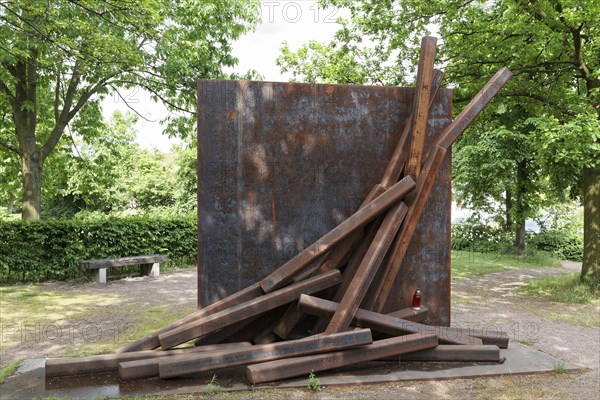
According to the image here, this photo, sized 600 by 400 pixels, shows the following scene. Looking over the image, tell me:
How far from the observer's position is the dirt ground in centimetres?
485

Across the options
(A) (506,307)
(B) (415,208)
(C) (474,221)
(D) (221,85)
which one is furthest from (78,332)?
(C) (474,221)

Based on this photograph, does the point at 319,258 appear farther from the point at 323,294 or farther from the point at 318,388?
the point at 318,388

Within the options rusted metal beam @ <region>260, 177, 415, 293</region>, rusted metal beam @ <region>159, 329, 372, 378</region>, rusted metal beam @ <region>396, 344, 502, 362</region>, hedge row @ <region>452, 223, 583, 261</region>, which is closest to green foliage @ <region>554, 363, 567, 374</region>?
rusted metal beam @ <region>396, 344, 502, 362</region>

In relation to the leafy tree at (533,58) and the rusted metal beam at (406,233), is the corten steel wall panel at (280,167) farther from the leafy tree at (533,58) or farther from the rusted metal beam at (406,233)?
the leafy tree at (533,58)

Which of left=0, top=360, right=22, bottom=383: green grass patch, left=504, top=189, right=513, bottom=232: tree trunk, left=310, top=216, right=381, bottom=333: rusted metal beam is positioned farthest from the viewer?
left=504, top=189, right=513, bottom=232: tree trunk

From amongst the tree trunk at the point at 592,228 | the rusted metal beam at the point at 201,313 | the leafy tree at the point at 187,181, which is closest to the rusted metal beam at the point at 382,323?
the rusted metal beam at the point at 201,313

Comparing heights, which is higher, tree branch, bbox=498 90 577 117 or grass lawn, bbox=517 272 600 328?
tree branch, bbox=498 90 577 117

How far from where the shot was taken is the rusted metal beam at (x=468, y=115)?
6211 mm

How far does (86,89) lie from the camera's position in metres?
15.8

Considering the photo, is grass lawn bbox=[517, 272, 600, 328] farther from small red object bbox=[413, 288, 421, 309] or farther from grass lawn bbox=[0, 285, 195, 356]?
grass lawn bbox=[0, 285, 195, 356]

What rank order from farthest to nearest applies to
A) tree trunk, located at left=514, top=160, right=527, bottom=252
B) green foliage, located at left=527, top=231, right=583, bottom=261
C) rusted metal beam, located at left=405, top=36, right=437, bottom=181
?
green foliage, located at left=527, top=231, right=583, bottom=261
tree trunk, located at left=514, top=160, right=527, bottom=252
rusted metal beam, located at left=405, top=36, right=437, bottom=181

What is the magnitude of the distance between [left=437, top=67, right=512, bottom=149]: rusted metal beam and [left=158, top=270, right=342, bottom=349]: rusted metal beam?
245 centimetres

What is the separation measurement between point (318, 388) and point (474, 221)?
2086 cm

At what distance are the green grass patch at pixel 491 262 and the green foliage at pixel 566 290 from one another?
8.56ft
